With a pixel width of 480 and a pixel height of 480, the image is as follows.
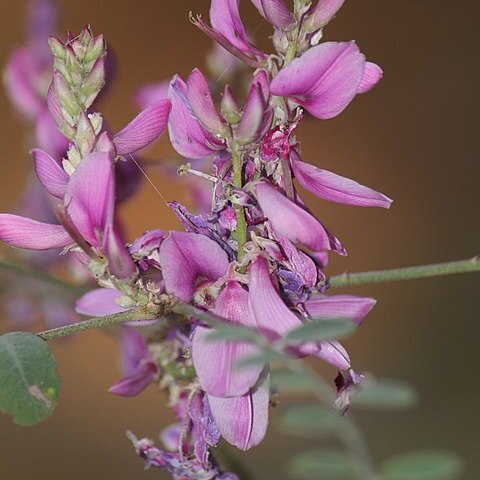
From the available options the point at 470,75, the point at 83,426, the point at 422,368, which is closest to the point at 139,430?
the point at 83,426

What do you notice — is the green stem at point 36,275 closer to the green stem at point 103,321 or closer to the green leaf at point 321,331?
the green stem at point 103,321

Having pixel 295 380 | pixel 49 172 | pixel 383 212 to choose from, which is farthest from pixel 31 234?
pixel 383 212

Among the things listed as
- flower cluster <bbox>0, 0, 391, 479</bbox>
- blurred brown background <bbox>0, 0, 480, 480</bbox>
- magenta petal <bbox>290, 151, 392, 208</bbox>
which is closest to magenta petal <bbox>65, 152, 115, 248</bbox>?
flower cluster <bbox>0, 0, 391, 479</bbox>

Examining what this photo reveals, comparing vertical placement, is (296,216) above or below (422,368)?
below

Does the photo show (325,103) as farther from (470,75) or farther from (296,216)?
(470,75)

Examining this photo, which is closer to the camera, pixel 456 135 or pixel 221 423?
pixel 221 423

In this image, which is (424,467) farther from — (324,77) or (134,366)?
(324,77)
